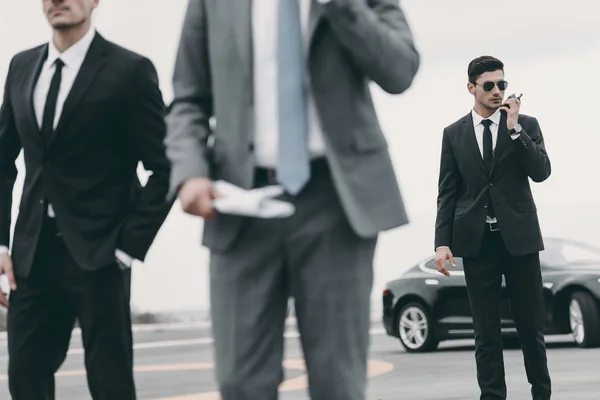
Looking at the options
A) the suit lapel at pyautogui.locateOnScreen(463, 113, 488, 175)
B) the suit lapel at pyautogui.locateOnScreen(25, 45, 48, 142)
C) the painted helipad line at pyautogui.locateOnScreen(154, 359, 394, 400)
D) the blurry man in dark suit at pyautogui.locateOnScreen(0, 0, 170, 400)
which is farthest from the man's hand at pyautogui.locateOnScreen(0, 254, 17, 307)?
the painted helipad line at pyautogui.locateOnScreen(154, 359, 394, 400)

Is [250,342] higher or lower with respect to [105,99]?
lower

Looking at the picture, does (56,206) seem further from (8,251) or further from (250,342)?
(250,342)

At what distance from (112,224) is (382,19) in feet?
5.44

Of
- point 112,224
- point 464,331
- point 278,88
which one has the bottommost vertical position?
point 464,331

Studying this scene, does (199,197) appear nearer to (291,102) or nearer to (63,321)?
(291,102)

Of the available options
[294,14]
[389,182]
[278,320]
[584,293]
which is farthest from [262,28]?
[584,293]

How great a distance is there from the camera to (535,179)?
25.4 ft

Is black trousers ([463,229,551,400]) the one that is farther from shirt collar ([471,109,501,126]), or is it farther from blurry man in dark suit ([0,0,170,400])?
blurry man in dark suit ([0,0,170,400])

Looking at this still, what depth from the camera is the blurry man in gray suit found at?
3.57 metres

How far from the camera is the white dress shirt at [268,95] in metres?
3.60

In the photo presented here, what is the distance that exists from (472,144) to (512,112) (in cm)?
30

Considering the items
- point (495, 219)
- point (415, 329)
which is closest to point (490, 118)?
point (495, 219)

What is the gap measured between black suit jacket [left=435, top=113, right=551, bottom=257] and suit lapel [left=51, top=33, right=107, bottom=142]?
302cm

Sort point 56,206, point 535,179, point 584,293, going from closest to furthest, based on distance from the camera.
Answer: point 56,206 → point 535,179 → point 584,293
